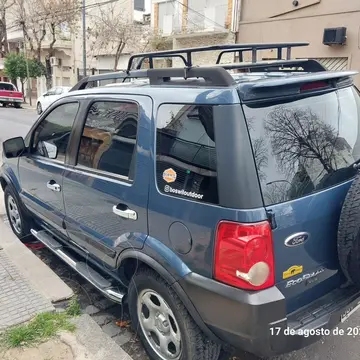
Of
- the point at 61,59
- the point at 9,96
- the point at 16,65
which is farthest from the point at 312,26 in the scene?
the point at 61,59

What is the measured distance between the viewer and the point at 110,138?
2773mm

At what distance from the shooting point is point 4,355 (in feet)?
8.02

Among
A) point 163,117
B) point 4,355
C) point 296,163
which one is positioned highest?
point 163,117

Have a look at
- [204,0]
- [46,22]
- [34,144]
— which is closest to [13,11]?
[46,22]

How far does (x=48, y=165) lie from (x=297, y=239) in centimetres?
238

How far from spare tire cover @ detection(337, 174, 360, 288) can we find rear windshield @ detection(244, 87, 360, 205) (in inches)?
5.3

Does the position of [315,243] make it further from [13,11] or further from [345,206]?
[13,11]

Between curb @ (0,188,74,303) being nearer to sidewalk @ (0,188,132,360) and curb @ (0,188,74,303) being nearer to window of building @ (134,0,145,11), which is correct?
sidewalk @ (0,188,132,360)

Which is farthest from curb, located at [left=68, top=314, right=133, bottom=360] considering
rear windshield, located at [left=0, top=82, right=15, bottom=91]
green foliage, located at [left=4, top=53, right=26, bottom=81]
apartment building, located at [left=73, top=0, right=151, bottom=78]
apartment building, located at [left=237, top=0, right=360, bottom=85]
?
green foliage, located at [left=4, top=53, right=26, bottom=81]

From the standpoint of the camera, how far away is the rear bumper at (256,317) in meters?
1.91

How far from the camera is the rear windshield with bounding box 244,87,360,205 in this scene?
6.40ft

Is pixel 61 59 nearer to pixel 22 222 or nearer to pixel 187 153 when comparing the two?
pixel 22 222

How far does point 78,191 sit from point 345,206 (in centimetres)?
195

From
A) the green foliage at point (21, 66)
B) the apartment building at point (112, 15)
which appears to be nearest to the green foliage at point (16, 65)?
the green foliage at point (21, 66)
